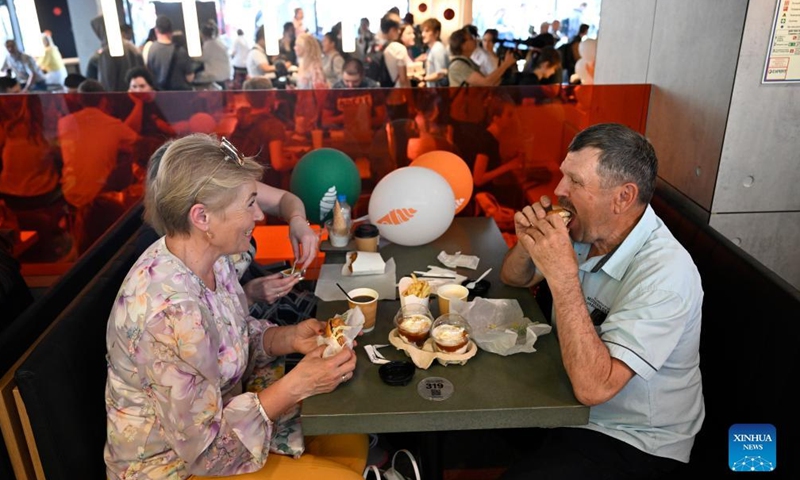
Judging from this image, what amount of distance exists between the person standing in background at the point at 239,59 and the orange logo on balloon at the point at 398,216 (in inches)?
204

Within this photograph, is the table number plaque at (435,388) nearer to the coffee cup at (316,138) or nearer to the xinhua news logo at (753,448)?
the xinhua news logo at (753,448)

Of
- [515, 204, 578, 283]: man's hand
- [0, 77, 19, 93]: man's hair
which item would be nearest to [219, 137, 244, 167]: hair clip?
[515, 204, 578, 283]: man's hand

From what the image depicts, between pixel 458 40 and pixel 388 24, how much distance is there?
937mm

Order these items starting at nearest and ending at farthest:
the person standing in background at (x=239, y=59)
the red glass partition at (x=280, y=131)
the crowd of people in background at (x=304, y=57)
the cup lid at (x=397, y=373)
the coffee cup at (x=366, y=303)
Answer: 1. the cup lid at (x=397, y=373)
2. the coffee cup at (x=366, y=303)
3. the red glass partition at (x=280, y=131)
4. the crowd of people in background at (x=304, y=57)
5. the person standing in background at (x=239, y=59)

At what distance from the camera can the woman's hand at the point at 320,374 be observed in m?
1.59

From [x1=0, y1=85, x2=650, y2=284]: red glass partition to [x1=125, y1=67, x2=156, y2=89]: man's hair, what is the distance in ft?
9.17

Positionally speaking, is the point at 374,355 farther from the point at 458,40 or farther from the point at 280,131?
the point at 458,40

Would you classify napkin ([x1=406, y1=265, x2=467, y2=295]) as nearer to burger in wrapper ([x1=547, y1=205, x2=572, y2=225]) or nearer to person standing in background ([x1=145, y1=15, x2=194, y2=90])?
burger in wrapper ([x1=547, y1=205, x2=572, y2=225])

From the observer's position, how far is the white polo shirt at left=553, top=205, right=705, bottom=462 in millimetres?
1621

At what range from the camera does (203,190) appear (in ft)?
5.38

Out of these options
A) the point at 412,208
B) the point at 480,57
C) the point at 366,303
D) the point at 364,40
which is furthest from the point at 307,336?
the point at 364,40

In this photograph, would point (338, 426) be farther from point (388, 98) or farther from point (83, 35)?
point (83, 35)

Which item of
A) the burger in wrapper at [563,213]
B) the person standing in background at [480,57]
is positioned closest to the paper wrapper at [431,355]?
the burger in wrapper at [563,213]

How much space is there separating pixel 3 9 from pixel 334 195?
5964 millimetres
